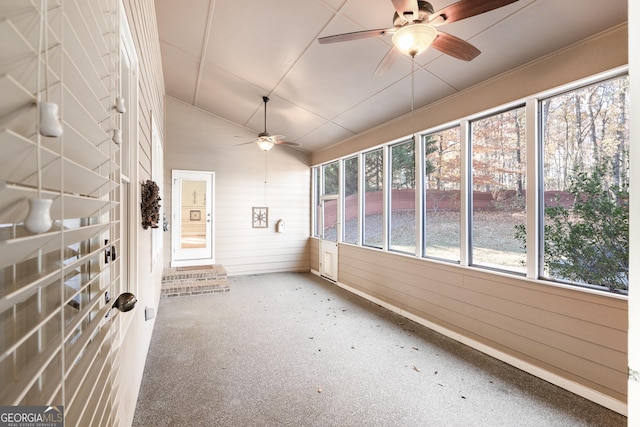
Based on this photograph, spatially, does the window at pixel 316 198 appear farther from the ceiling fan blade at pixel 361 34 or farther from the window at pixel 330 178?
the ceiling fan blade at pixel 361 34

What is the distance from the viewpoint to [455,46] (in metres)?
2.18

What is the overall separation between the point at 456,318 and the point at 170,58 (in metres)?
5.35

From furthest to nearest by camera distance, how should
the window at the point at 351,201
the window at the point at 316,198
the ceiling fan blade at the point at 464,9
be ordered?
the window at the point at 316,198
the window at the point at 351,201
the ceiling fan blade at the point at 464,9

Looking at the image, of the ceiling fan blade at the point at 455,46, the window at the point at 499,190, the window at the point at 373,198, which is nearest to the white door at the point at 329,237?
the window at the point at 373,198

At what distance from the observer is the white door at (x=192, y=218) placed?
243 inches

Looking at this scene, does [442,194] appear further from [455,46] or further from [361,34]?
[361,34]

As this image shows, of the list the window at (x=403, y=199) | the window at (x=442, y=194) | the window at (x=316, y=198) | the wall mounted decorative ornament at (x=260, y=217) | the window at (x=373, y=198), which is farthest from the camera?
the window at (x=316, y=198)

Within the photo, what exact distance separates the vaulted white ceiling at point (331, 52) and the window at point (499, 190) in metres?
0.57

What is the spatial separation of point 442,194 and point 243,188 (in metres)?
4.49

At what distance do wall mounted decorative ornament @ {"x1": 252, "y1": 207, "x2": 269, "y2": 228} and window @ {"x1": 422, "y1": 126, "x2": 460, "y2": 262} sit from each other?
13.1 feet

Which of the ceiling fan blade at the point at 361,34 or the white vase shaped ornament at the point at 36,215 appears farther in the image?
the ceiling fan blade at the point at 361,34

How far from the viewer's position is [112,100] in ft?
3.76

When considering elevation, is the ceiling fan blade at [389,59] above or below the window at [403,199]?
above

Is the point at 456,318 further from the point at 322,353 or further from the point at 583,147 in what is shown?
the point at 583,147
